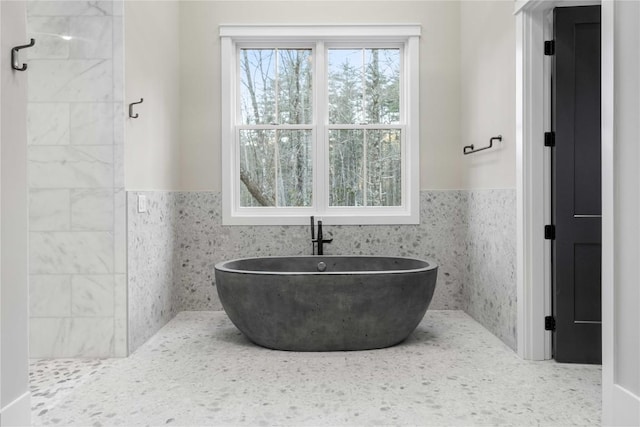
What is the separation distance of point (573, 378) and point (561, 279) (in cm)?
56

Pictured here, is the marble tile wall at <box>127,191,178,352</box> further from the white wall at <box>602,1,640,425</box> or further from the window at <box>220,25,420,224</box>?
the white wall at <box>602,1,640,425</box>

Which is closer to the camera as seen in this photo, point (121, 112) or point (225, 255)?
point (121, 112)

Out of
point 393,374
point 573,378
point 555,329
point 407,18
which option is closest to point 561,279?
point 555,329

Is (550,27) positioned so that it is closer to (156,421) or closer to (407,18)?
(407,18)

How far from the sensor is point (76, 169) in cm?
300

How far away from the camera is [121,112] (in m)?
3.00

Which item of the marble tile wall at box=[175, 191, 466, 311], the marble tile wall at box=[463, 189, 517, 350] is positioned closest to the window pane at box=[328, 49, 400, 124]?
the marble tile wall at box=[175, 191, 466, 311]

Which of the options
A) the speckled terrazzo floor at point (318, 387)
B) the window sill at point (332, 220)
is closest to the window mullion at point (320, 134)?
the window sill at point (332, 220)

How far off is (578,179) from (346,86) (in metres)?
2.22

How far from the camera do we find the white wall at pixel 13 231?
190 cm

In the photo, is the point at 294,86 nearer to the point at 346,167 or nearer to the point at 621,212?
the point at 346,167

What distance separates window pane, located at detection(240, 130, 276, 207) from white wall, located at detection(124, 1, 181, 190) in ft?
1.86

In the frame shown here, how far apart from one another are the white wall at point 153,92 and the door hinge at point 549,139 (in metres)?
2.54

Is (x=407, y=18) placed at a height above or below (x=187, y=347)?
above
